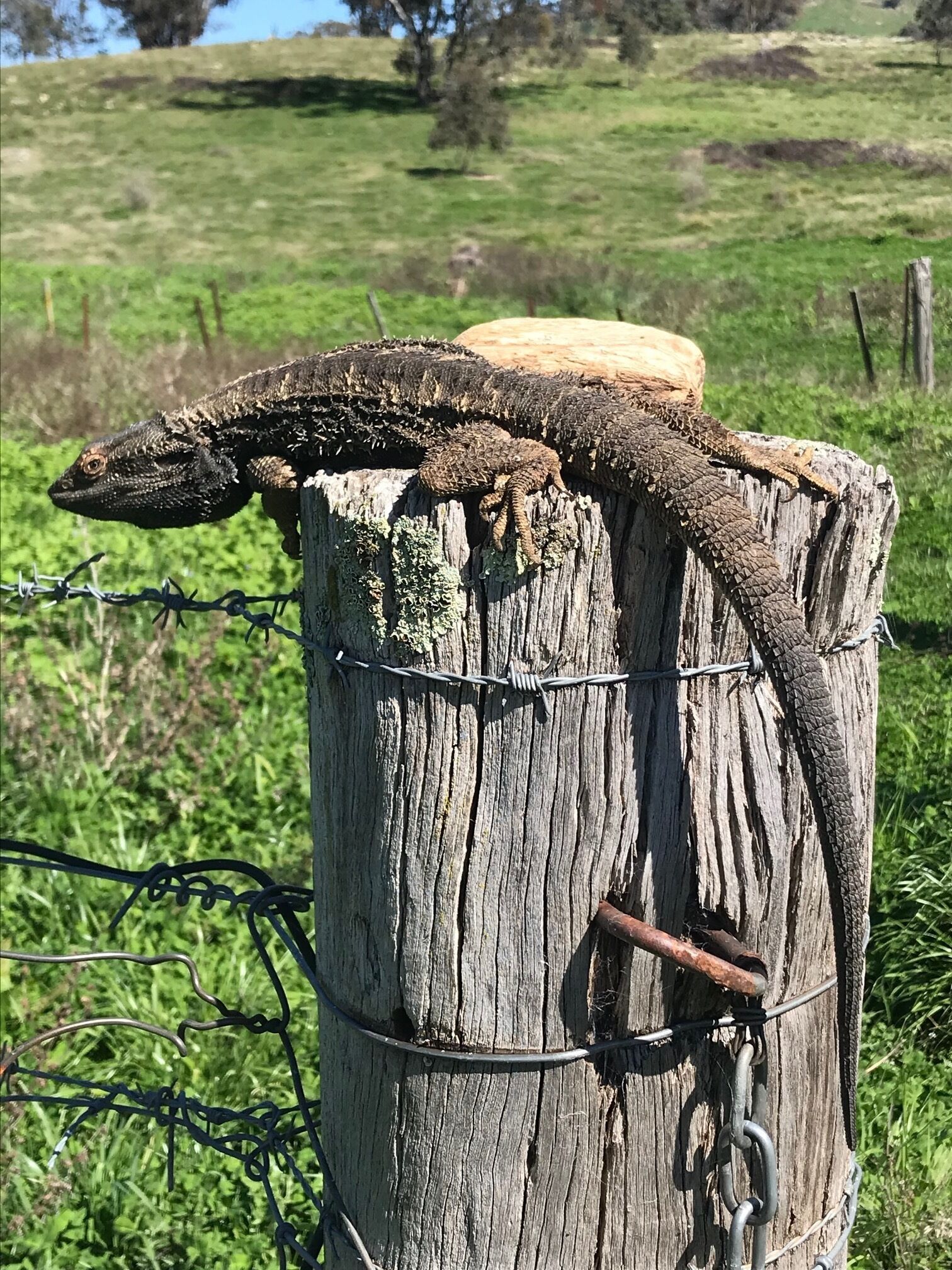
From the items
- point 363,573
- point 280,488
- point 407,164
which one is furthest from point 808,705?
point 407,164

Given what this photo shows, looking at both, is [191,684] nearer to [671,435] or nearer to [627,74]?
[671,435]

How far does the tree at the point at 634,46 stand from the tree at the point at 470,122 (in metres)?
7.03

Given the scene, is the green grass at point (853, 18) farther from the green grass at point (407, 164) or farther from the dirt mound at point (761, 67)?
the dirt mound at point (761, 67)

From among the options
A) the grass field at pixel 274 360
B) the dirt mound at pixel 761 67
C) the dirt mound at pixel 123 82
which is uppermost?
the dirt mound at pixel 123 82

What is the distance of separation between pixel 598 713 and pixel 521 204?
117 feet

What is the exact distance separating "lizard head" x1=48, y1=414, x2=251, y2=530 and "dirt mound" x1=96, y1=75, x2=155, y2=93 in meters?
59.4

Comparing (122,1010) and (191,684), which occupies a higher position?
(191,684)

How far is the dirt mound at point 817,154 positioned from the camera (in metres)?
16.6

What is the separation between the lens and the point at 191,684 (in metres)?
5.61

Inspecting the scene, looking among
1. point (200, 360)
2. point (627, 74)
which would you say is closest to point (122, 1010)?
point (200, 360)

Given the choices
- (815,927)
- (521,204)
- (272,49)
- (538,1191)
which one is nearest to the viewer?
(538,1191)

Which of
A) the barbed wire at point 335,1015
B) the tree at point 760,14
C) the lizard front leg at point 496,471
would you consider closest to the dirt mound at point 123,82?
the tree at point 760,14

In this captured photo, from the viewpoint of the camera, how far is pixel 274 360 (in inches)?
629

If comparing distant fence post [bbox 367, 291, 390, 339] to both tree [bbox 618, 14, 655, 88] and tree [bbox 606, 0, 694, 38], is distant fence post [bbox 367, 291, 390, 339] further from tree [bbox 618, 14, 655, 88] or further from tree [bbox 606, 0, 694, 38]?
tree [bbox 606, 0, 694, 38]
